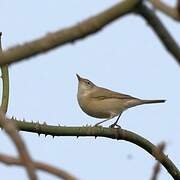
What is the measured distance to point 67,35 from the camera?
1333 millimetres

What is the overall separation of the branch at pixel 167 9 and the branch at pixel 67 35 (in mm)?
62

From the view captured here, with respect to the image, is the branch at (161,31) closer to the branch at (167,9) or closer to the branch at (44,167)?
the branch at (167,9)

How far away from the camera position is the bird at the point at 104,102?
7945 mm

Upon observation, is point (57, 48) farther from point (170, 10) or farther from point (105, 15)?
point (170, 10)

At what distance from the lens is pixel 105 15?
54.0 inches

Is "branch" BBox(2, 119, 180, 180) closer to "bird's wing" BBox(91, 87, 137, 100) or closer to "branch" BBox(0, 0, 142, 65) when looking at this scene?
"branch" BBox(0, 0, 142, 65)

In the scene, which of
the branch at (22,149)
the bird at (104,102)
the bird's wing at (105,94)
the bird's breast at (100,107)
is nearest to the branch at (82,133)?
the branch at (22,149)

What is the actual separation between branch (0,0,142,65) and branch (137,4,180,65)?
0.11ft

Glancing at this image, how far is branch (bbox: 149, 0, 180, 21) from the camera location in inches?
51.4

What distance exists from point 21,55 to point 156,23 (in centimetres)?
34

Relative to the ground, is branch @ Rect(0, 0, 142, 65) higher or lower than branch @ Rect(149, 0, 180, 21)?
higher

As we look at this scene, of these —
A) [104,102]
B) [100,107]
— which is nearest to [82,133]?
[100,107]

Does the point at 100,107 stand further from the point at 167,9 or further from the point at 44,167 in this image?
the point at 44,167

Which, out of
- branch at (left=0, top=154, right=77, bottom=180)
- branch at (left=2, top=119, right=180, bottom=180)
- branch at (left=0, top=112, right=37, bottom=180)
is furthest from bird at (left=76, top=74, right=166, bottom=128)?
branch at (left=0, top=112, right=37, bottom=180)
